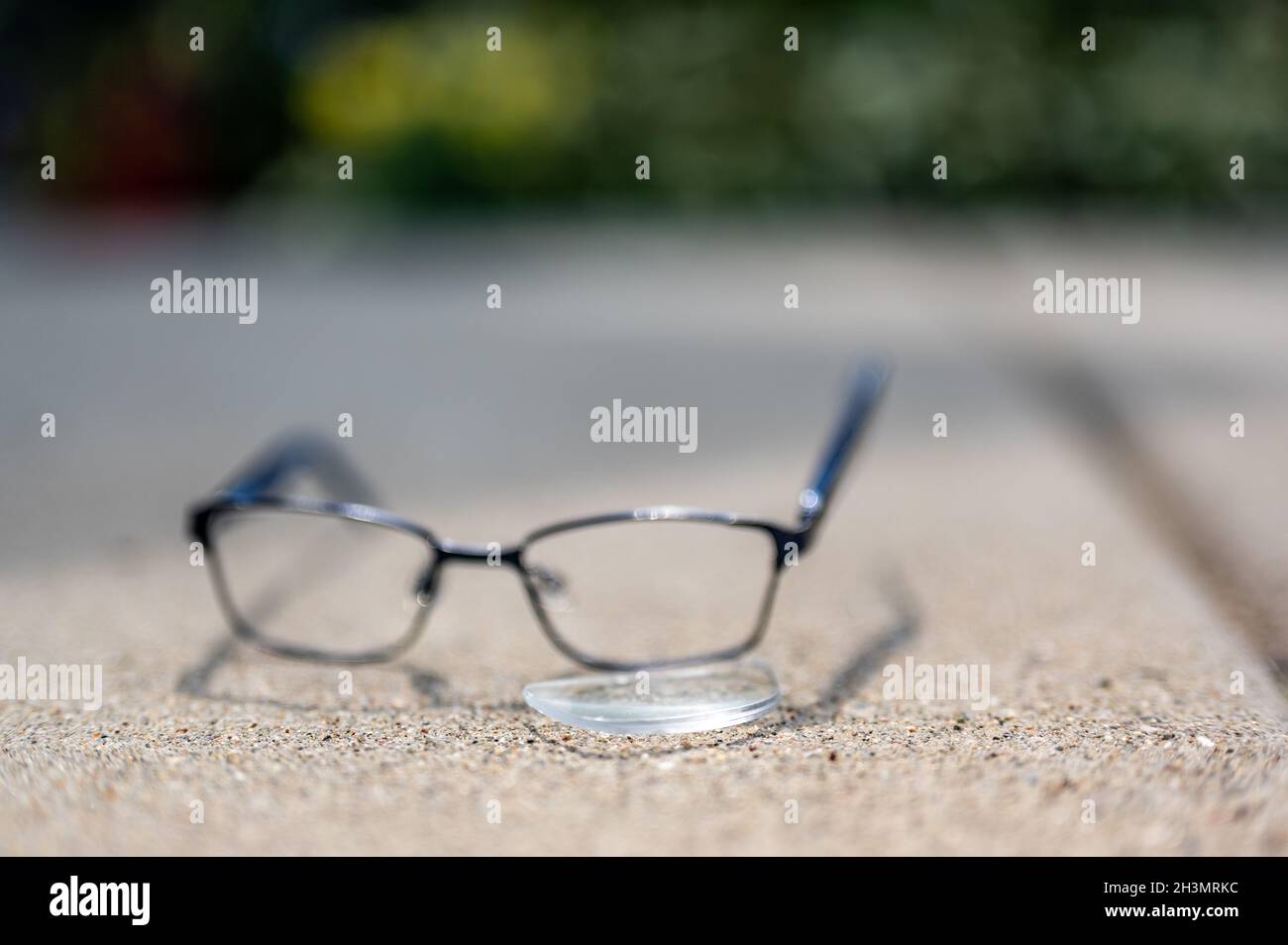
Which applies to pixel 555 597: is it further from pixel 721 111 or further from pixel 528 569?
pixel 721 111

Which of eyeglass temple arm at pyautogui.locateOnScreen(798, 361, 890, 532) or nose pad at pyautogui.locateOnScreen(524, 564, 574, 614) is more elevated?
eyeglass temple arm at pyautogui.locateOnScreen(798, 361, 890, 532)

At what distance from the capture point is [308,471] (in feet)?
4.12

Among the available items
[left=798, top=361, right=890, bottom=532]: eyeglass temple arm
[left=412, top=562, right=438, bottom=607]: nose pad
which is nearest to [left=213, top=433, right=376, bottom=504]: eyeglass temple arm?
[left=412, top=562, right=438, bottom=607]: nose pad

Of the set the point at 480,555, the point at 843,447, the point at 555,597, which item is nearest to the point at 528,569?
the point at 480,555

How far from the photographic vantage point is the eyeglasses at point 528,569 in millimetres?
870

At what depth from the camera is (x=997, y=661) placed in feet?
2.73

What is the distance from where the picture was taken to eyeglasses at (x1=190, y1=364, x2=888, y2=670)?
870mm

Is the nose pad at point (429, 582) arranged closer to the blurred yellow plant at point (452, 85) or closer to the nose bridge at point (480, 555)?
the nose bridge at point (480, 555)

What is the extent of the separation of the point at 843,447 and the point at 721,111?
3.91 metres

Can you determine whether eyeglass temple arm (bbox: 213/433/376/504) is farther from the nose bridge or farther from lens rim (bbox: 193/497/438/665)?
the nose bridge

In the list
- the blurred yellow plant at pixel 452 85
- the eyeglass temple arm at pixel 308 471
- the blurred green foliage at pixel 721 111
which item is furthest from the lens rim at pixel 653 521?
the blurred yellow plant at pixel 452 85

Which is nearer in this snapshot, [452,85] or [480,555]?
[480,555]
